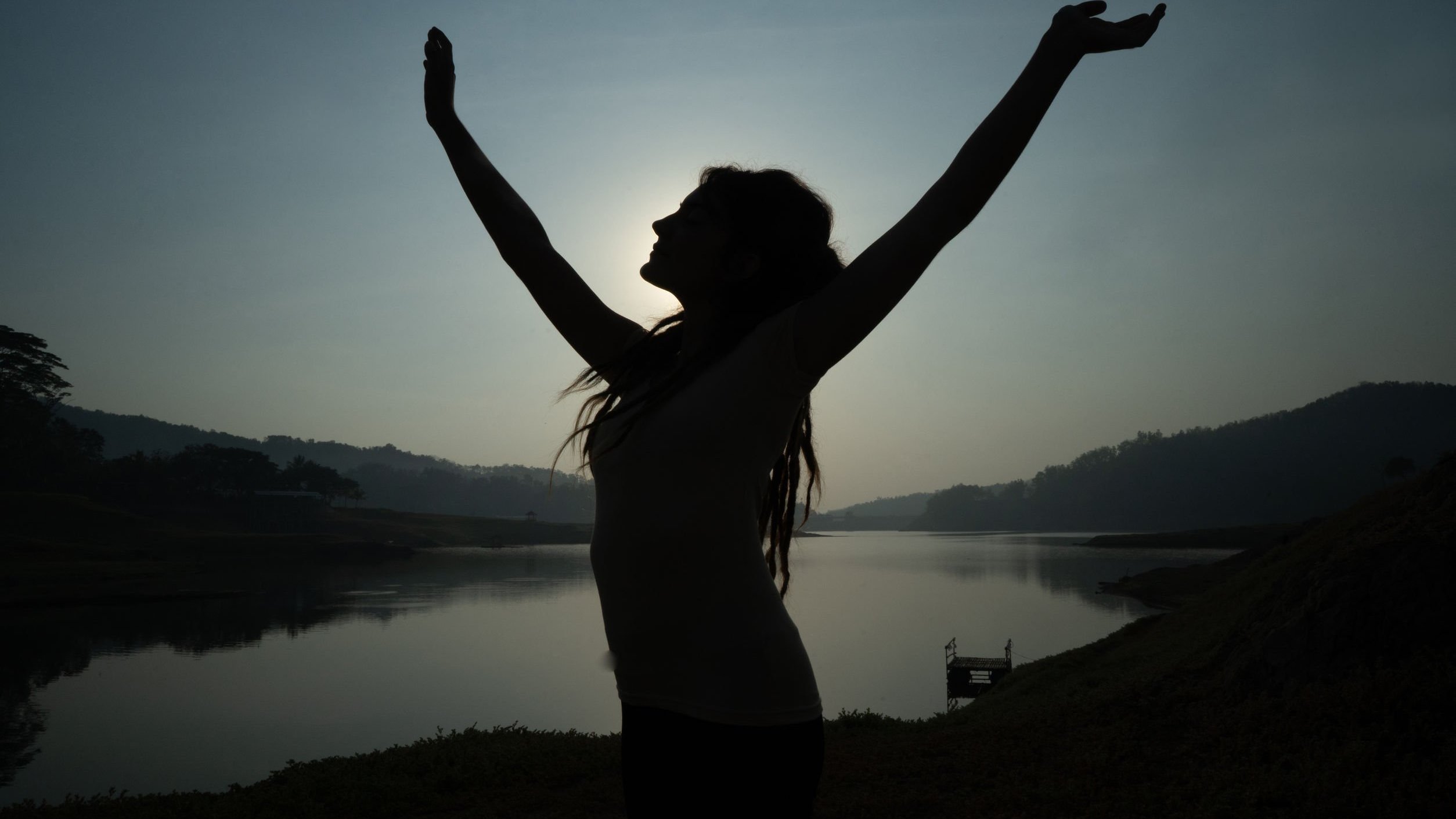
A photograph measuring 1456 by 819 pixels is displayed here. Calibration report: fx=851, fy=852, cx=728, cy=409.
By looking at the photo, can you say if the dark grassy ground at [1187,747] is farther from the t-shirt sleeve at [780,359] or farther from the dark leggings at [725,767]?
the t-shirt sleeve at [780,359]

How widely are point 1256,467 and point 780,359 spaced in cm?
15963

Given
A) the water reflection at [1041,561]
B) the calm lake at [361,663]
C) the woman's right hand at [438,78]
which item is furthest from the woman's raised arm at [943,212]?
the water reflection at [1041,561]

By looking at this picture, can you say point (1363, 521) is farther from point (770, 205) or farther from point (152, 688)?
point (152, 688)

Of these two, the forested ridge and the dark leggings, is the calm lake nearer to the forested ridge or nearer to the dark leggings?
the dark leggings

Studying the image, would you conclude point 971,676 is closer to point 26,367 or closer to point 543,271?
point 543,271

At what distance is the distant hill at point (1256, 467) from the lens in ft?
408

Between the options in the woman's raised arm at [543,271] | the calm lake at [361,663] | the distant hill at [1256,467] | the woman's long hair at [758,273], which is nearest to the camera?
the woman's long hair at [758,273]

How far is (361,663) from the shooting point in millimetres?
22500

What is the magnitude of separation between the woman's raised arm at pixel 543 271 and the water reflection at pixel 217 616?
1609cm

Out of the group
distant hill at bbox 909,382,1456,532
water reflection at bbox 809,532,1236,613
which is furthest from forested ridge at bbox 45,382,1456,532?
water reflection at bbox 809,532,1236,613

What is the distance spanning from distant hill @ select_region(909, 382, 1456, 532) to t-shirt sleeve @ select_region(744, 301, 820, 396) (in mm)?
133340

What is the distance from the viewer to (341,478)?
80062mm

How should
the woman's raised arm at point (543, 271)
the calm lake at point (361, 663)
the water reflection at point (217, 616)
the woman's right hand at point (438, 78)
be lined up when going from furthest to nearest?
1. the water reflection at point (217, 616)
2. the calm lake at point (361, 663)
3. the woman's right hand at point (438, 78)
4. the woman's raised arm at point (543, 271)

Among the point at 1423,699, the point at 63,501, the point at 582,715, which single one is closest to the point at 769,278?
the point at 1423,699
